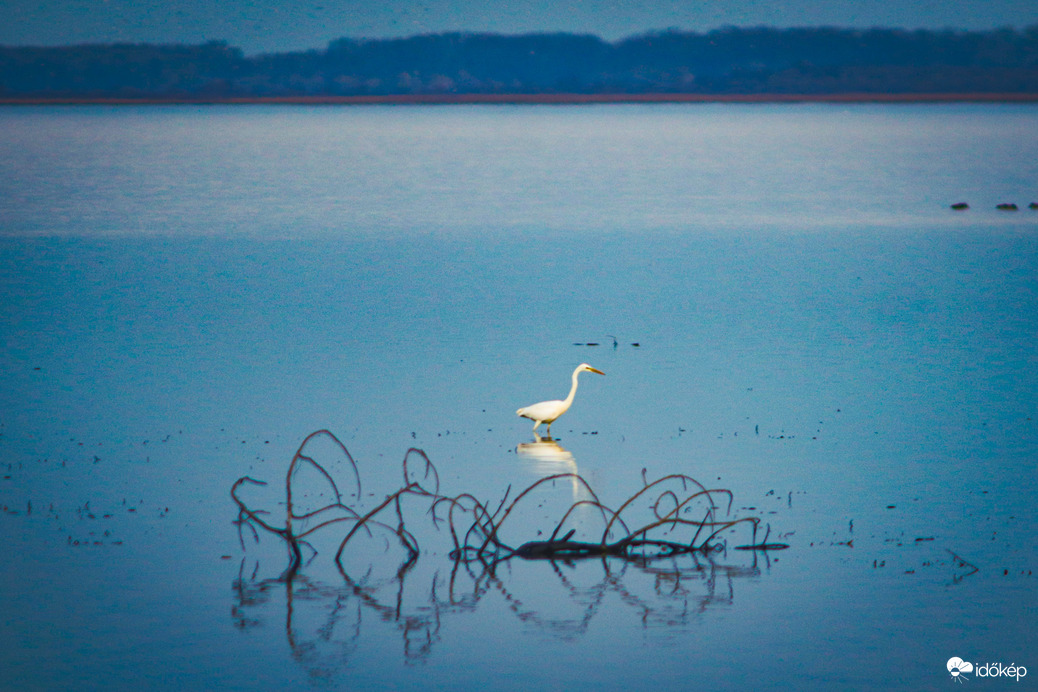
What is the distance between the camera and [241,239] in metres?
54.0

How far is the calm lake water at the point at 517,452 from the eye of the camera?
11406 millimetres

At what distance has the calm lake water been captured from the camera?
37.4 feet

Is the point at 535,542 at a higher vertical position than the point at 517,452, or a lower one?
lower

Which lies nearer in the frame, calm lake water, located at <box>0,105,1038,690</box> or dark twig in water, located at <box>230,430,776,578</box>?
calm lake water, located at <box>0,105,1038,690</box>

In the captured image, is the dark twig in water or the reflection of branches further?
the dark twig in water

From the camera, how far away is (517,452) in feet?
56.1

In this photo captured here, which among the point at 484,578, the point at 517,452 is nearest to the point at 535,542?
the point at 484,578

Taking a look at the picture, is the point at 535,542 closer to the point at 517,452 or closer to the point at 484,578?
the point at 484,578

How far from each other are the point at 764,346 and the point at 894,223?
36722mm

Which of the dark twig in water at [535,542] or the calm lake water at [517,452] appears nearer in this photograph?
the calm lake water at [517,452]

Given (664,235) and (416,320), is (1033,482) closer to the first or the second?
(416,320)

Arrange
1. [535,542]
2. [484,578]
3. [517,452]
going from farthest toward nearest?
[517,452] < [535,542] < [484,578]

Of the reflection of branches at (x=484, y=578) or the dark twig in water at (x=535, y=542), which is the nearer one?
the reflection of branches at (x=484, y=578)

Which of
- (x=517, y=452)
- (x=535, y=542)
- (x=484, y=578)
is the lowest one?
(x=484, y=578)
